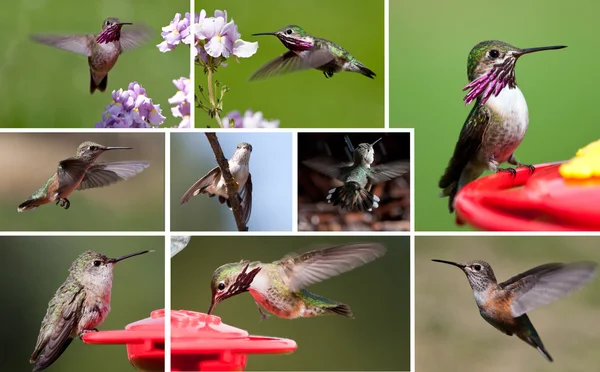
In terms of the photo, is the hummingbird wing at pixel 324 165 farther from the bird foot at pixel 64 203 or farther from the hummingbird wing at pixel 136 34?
the bird foot at pixel 64 203

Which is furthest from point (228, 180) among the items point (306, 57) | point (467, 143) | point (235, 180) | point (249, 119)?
point (467, 143)

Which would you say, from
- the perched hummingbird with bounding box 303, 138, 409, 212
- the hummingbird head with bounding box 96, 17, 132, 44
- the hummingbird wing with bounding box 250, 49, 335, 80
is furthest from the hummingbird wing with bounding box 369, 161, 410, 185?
the hummingbird head with bounding box 96, 17, 132, 44

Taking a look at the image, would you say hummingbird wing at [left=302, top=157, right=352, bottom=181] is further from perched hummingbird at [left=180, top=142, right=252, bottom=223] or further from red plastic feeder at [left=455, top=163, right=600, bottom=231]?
red plastic feeder at [left=455, top=163, right=600, bottom=231]

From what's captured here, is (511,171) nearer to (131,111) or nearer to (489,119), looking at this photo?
(489,119)

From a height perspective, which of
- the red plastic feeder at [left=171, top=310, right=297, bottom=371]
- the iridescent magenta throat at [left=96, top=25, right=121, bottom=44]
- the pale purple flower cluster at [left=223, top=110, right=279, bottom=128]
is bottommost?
the red plastic feeder at [left=171, top=310, right=297, bottom=371]

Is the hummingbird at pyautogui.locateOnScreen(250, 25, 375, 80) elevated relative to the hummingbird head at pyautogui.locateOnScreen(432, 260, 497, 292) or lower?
elevated
